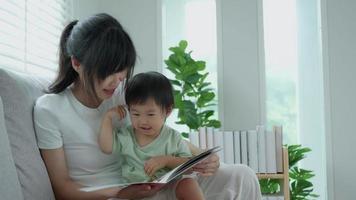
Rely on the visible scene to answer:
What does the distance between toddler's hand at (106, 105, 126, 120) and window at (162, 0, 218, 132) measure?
1.62 m

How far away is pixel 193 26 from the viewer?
10.7ft

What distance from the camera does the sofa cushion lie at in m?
1.11

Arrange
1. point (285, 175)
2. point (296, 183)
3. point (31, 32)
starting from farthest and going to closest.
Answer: point (296, 183), point (285, 175), point (31, 32)

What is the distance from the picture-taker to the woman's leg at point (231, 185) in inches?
61.6

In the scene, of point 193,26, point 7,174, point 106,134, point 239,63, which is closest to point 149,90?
point 106,134

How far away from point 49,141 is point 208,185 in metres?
0.63

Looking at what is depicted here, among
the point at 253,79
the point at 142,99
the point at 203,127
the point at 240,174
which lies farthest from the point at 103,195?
the point at 253,79

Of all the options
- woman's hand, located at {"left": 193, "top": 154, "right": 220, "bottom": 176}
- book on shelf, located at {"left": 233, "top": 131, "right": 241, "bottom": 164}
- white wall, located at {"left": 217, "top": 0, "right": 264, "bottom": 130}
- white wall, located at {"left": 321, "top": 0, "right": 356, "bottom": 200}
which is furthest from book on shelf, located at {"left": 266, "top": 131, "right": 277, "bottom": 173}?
woman's hand, located at {"left": 193, "top": 154, "right": 220, "bottom": 176}

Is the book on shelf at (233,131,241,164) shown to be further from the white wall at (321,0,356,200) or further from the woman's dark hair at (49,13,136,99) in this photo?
the woman's dark hair at (49,13,136,99)

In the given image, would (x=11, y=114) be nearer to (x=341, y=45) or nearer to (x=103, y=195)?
(x=103, y=195)

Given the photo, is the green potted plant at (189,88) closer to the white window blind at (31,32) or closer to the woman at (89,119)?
the white window blind at (31,32)

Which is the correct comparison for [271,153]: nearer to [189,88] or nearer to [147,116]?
[189,88]

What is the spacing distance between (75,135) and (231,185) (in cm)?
63

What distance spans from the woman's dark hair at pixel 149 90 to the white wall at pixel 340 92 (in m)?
1.74
